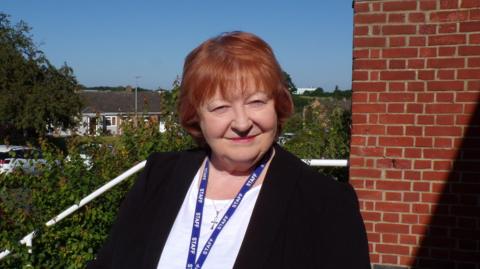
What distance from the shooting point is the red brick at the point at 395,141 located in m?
3.35

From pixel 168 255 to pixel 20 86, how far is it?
39.6 meters

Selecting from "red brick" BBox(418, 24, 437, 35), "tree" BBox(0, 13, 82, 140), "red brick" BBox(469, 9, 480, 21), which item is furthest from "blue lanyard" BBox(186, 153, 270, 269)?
"tree" BBox(0, 13, 82, 140)

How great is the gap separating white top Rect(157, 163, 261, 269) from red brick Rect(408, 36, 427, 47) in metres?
1.97

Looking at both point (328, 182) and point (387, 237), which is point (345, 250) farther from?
point (387, 237)

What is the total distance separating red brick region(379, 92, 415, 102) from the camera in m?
3.33

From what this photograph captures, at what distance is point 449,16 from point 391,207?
128cm

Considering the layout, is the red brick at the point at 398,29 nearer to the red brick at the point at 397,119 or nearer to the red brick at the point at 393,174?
the red brick at the point at 397,119

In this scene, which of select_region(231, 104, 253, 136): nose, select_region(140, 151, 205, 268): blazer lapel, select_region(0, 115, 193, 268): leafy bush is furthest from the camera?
select_region(0, 115, 193, 268): leafy bush

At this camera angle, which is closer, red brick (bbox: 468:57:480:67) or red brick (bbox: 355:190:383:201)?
red brick (bbox: 468:57:480:67)

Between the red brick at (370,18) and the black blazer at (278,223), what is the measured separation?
187cm

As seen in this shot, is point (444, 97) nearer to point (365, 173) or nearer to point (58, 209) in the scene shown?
point (365, 173)

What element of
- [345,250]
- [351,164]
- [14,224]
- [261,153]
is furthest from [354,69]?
[14,224]

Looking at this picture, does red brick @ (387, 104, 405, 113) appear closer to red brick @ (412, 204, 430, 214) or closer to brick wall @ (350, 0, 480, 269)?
brick wall @ (350, 0, 480, 269)

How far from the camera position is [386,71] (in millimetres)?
3377
